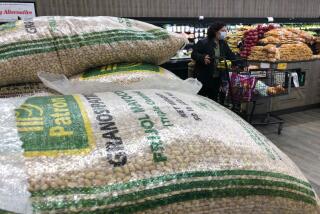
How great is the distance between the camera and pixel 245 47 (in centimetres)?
373

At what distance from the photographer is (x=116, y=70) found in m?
1.04

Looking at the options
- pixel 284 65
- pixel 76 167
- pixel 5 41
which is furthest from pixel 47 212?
pixel 284 65

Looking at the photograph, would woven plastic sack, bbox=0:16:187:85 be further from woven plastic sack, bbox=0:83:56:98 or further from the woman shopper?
the woman shopper

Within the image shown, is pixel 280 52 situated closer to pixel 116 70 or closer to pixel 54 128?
pixel 116 70

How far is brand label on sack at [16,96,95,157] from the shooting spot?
1.83ft

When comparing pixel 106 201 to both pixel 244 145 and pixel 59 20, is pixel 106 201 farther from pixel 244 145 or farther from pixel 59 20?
pixel 59 20

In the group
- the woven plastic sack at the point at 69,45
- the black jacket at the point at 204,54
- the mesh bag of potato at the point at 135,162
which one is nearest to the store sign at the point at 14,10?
the black jacket at the point at 204,54

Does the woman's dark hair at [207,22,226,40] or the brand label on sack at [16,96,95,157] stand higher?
the woman's dark hair at [207,22,226,40]

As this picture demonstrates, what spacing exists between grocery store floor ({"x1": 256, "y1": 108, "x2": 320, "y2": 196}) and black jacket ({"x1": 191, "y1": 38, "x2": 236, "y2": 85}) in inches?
33.1

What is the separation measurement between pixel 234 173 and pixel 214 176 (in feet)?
0.16

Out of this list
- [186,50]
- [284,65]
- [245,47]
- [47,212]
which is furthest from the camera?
[186,50]

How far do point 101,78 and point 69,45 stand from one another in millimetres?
147

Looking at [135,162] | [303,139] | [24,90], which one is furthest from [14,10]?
[135,162]

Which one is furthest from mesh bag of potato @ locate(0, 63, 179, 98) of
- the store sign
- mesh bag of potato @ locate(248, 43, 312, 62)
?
the store sign
